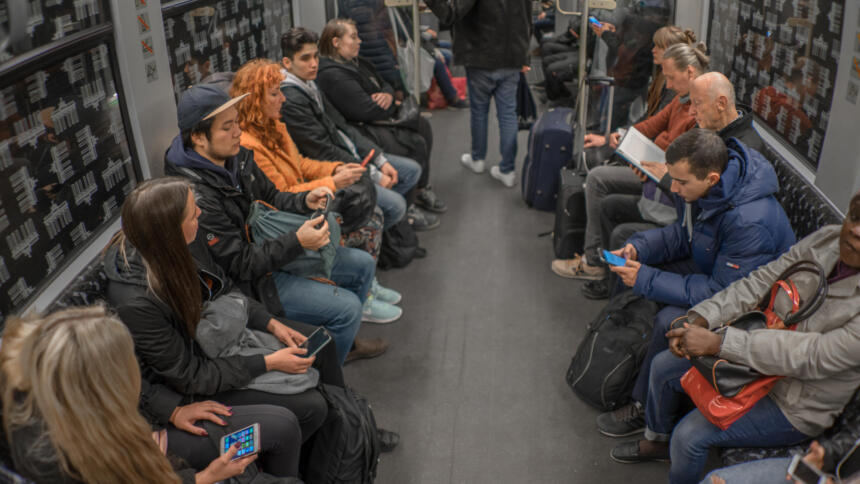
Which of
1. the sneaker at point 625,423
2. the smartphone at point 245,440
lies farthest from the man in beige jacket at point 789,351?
the smartphone at point 245,440

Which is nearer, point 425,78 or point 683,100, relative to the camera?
point 683,100

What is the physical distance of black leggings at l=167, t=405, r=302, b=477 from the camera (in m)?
2.27

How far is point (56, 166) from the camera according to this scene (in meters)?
2.68

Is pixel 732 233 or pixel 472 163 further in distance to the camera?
pixel 472 163

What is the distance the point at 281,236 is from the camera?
10.2 ft

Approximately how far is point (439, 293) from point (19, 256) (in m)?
2.55

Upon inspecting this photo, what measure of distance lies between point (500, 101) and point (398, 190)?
63.6 inches

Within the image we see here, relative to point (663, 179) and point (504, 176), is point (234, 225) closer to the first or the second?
point (663, 179)

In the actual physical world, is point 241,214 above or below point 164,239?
below

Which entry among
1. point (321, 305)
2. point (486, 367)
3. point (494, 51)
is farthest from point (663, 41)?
point (321, 305)

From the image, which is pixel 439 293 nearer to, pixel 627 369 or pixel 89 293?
pixel 627 369

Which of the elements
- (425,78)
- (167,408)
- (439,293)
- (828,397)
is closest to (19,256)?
(167,408)

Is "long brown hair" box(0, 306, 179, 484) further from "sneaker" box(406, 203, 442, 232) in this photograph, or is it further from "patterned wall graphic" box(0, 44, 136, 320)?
"sneaker" box(406, 203, 442, 232)

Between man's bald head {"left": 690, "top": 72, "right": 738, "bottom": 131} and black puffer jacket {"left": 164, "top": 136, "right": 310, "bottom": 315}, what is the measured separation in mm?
2153
